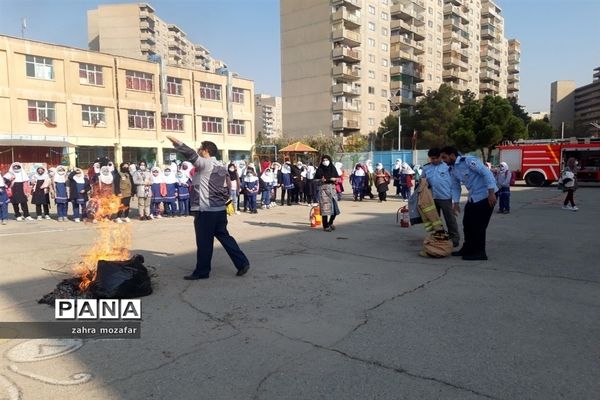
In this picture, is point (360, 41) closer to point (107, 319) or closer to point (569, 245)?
point (569, 245)

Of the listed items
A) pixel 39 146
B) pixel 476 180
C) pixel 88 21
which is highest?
pixel 88 21

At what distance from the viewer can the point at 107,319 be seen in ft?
15.7

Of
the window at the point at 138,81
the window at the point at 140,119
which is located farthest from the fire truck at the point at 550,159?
the window at the point at 138,81

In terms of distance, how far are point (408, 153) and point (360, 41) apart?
2909cm

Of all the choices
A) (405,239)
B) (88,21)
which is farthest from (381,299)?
(88,21)

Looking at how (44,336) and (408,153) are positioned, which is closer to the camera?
(44,336)

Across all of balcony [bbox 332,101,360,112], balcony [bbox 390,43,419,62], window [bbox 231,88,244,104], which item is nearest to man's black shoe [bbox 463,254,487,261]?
window [bbox 231,88,244,104]

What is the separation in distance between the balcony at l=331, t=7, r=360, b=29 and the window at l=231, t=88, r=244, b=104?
62.2ft

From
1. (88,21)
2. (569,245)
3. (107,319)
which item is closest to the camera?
(107,319)

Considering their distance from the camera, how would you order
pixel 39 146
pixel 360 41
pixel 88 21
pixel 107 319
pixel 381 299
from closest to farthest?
pixel 107 319 → pixel 381 299 → pixel 39 146 → pixel 360 41 → pixel 88 21

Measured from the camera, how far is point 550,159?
88.7 feet

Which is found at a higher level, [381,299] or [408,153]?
[408,153]

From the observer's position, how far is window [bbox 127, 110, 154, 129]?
41188 millimetres

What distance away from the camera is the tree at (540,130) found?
2687 inches
